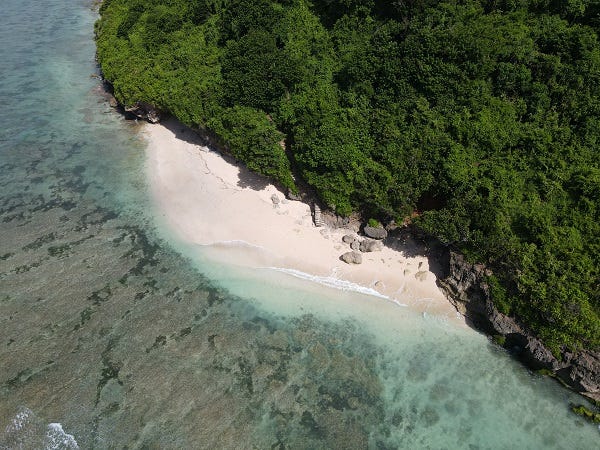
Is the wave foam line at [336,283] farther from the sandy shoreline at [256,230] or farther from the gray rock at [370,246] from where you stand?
the gray rock at [370,246]

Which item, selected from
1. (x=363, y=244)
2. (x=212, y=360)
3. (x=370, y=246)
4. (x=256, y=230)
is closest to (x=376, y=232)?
(x=370, y=246)

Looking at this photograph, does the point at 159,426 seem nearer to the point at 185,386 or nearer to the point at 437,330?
the point at 185,386

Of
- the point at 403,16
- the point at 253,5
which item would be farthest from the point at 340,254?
the point at 253,5

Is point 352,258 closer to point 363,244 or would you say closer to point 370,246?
point 363,244

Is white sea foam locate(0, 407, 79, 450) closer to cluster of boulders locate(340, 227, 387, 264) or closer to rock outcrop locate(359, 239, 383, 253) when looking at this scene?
cluster of boulders locate(340, 227, 387, 264)

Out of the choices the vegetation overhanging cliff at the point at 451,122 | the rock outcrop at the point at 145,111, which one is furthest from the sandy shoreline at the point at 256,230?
the rock outcrop at the point at 145,111

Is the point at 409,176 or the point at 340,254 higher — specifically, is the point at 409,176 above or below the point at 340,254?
above
